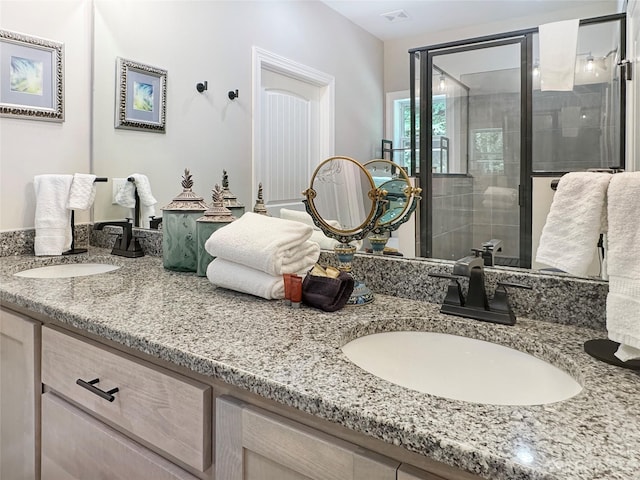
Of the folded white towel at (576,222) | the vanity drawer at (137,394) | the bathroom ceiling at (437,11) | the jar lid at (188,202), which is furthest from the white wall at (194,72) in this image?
the folded white towel at (576,222)

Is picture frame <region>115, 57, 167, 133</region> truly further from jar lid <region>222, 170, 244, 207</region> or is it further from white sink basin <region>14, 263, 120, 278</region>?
white sink basin <region>14, 263, 120, 278</region>

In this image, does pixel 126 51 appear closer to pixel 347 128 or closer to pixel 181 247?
pixel 181 247

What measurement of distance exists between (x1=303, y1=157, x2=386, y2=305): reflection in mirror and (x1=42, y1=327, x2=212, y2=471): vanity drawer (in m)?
0.43

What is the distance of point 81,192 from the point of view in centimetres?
172

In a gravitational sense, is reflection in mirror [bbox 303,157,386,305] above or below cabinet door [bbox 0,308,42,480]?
above

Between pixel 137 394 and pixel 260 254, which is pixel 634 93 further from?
pixel 137 394

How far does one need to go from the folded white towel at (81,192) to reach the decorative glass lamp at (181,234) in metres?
0.46

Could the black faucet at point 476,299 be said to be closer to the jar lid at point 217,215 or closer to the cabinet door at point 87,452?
the cabinet door at point 87,452

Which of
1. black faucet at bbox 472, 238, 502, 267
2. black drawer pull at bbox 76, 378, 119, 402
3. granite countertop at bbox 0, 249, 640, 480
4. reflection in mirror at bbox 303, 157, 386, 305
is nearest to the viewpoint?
granite countertop at bbox 0, 249, 640, 480

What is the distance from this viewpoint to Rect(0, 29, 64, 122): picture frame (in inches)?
63.4

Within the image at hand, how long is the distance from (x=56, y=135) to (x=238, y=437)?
162 centimetres

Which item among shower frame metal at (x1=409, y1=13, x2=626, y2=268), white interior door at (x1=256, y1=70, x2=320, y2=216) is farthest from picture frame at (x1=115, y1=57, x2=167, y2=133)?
shower frame metal at (x1=409, y1=13, x2=626, y2=268)

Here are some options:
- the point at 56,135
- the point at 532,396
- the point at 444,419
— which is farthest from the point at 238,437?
the point at 56,135

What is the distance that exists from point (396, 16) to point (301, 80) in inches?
15.0
